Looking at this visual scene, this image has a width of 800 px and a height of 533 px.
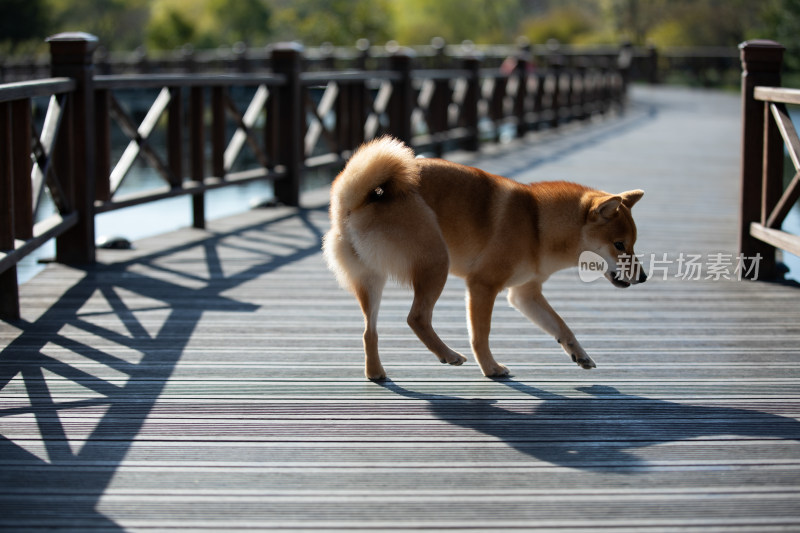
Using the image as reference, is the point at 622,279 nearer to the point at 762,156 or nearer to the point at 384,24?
the point at 762,156

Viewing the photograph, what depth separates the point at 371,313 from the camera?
356cm

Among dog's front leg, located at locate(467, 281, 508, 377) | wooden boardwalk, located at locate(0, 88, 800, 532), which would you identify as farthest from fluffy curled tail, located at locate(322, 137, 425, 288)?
wooden boardwalk, located at locate(0, 88, 800, 532)

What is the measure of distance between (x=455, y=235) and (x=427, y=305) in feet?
1.03

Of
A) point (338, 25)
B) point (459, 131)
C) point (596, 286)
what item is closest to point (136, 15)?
point (338, 25)

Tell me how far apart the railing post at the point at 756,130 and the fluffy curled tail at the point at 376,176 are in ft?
9.82

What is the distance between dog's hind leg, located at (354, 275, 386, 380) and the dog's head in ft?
2.70

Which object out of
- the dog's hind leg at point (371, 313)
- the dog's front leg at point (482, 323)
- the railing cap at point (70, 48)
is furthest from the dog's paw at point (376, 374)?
the railing cap at point (70, 48)

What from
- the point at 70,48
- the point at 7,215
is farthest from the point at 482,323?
the point at 70,48

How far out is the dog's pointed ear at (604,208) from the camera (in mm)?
3559

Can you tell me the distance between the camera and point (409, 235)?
346 cm

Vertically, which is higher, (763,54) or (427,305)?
(763,54)

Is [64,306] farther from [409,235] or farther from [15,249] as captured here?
[409,235]

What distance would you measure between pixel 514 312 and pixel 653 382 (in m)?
1.35

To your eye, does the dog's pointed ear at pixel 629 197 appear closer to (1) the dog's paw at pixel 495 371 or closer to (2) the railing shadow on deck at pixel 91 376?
(1) the dog's paw at pixel 495 371
